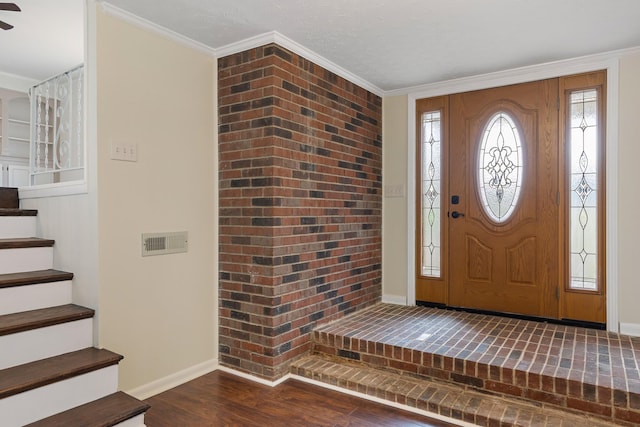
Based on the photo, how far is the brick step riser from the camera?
2.14 m

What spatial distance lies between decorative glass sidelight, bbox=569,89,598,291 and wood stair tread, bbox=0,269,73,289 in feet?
12.4

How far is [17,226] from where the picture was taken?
2844mm

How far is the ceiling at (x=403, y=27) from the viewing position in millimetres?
2373

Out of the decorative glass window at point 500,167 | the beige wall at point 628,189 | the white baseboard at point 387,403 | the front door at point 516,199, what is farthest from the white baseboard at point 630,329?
the white baseboard at point 387,403

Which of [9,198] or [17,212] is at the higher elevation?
[9,198]

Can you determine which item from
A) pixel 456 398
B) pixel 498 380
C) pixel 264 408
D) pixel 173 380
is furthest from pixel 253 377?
pixel 498 380

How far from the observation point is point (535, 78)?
340 cm

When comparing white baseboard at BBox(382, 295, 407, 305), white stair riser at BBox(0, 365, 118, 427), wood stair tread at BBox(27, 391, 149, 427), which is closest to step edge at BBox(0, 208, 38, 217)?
white stair riser at BBox(0, 365, 118, 427)

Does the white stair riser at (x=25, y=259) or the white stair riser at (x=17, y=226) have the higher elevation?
the white stair riser at (x=17, y=226)

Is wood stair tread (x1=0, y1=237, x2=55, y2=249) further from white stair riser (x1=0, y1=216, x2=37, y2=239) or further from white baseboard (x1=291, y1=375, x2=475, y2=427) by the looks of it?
white baseboard (x1=291, y1=375, x2=475, y2=427)

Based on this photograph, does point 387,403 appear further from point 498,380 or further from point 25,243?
point 25,243

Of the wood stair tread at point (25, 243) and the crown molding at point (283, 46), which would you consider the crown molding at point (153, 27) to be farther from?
the wood stair tread at point (25, 243)

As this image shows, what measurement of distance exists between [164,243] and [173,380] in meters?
0.94

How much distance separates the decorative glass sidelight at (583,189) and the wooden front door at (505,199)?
0.13 m
